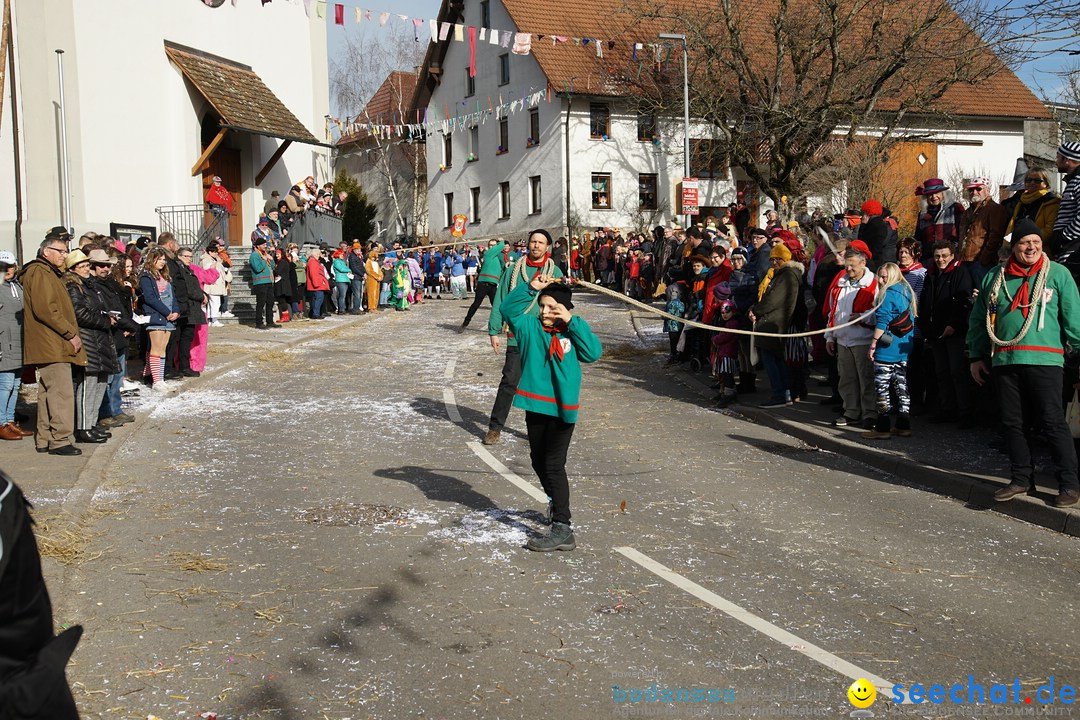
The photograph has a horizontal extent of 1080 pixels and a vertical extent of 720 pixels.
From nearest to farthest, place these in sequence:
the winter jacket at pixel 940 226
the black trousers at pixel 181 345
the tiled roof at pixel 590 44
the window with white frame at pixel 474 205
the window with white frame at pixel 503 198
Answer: the winter jacket at pixel 940 226
the black trousers at pixel 181 345
the tiled roof at pixel 590 44
the window with white frame at pixel 503 198
the window with white frame at pixel 474 205

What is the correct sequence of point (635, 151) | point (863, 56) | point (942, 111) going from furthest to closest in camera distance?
point (635, 151)
point (942, 111)
point (863, 56)

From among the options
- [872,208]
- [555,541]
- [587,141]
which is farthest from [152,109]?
[587,141]

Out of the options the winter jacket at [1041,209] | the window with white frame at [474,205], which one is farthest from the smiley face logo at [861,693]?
the window with white frame at [474,205]

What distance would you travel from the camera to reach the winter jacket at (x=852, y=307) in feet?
34.7

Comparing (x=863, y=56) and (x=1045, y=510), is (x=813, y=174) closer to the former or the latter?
(x=863, y=56)

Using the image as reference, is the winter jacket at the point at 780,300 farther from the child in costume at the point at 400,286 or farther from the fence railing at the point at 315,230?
the child in costume at the point at 400,286

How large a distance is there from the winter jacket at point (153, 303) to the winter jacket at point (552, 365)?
25.9 ft

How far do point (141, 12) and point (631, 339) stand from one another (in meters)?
13.6

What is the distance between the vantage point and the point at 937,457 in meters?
9.38

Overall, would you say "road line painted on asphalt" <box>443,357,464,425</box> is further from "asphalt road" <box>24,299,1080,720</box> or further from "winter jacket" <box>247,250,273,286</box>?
"winter jacket" <box>247,250,273,286</box>

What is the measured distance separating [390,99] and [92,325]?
52.8 meters

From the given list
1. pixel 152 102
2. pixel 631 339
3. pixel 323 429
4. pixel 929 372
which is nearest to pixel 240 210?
pixel 152 102

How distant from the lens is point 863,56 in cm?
3172

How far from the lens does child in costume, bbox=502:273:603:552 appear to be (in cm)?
657
